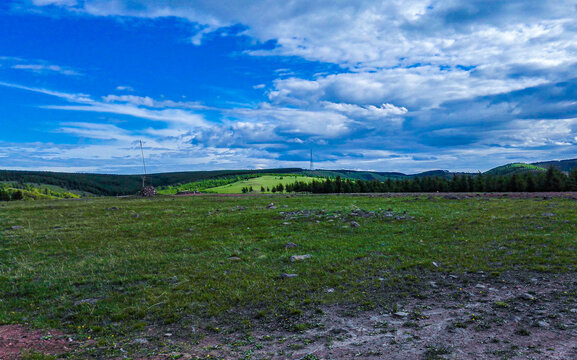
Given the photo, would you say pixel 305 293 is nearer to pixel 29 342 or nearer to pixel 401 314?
pixel 401 314

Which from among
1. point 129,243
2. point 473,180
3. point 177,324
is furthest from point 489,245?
point 473,180

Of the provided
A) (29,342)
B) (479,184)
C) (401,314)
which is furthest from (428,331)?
(479,184)

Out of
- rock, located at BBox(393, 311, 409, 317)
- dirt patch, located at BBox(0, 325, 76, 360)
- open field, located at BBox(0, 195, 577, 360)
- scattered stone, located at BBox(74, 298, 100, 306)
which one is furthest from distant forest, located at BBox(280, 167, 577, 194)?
dirt patch, located at BBox(0, 325, 76, 360)

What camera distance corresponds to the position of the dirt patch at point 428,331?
259 inches

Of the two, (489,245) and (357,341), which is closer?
(357,341)

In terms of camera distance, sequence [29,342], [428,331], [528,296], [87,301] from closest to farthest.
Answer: [428,331] → [29,342] → [528,296] → [87,301]

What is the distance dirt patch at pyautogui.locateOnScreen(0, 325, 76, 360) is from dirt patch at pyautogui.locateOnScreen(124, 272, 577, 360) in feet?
6.85

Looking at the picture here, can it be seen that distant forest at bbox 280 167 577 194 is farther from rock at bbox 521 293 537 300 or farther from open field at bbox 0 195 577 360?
rock at bbox 521 293 537 300

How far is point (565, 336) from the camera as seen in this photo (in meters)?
6.84

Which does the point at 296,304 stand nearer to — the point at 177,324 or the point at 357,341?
the point at 357,341

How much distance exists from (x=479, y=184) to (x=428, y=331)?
81.1 metres

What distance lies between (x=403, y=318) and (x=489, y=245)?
9.82 m

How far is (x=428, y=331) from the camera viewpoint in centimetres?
748

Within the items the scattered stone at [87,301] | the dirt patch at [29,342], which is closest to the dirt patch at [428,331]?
the dirt patch at [29,342]
